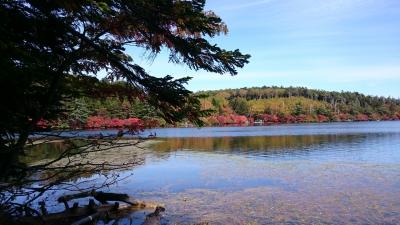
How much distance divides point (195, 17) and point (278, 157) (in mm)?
28088

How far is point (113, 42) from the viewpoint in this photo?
27.0ft

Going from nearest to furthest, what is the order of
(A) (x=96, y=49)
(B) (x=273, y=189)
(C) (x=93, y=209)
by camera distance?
(A) (x=96, y=49)
(C) (x=93, y=209)
(B) (x=273, y=189)

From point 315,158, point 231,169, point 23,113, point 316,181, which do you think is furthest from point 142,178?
point 23,113

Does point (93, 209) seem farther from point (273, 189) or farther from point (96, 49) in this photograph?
point (273, 189)

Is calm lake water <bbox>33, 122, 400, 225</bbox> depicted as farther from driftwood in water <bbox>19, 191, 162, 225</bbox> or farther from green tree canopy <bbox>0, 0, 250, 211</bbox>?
green tree canopy <bbox>0, 0, 250, 211</bbox>

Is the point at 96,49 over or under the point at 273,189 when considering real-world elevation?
over

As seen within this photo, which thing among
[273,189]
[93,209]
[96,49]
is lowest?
[273,189]

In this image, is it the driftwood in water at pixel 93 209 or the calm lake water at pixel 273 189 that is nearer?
the driftwood in water at pixel 93 209

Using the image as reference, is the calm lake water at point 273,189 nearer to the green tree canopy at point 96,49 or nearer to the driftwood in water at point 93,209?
the driftwood in water at point 93,209

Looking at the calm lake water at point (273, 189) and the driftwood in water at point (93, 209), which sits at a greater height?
the driftwood in water at point (93, 209)

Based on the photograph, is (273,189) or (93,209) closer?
(93,209)

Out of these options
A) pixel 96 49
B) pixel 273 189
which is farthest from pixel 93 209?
pixel 273 189

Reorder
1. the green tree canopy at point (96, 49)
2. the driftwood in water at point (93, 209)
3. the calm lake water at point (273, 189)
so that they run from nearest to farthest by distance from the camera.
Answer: the green tree canopy at point (96, 49) < the driftwood in water at point (93, 209) < the calm lake water at point (273, 189)

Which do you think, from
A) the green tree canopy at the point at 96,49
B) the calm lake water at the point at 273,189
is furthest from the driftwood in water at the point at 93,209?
the green tree canopy at the point at 96,49
